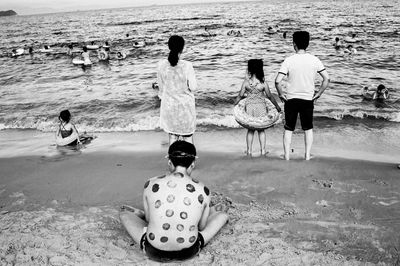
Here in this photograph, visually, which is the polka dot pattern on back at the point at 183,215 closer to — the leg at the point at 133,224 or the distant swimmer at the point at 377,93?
the leg at the point at 133,224

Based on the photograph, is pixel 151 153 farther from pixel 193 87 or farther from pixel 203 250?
pixel 203 250

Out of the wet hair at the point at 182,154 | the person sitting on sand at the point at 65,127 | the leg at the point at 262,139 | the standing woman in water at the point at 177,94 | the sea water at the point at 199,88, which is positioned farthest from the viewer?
the sea water at the point at 199,88

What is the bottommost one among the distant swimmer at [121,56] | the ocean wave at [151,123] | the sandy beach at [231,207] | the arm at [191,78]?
the ocean wave at [151,123]

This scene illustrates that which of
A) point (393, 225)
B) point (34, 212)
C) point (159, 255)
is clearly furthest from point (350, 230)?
point (34, 212)

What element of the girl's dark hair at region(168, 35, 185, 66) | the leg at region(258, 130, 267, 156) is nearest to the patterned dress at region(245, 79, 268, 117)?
the leg at region(258, 130, 267, 156)

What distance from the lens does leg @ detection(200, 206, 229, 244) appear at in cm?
351

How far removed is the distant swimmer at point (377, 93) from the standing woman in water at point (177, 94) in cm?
767

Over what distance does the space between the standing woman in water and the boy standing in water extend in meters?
1.42

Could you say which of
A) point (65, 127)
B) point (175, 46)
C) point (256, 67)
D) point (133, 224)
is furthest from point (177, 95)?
point (65, 127)

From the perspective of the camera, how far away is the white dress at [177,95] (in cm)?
490

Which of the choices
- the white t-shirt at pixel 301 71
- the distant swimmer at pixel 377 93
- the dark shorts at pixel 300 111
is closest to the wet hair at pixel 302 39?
the white t-shirt at pixel 301 71

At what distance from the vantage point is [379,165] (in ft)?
18.5

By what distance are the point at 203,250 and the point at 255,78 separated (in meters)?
3.11

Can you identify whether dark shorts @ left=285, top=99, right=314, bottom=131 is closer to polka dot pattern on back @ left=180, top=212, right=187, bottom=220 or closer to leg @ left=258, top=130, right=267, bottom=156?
leg @ left=258, top=130, right=267, bottom=156
